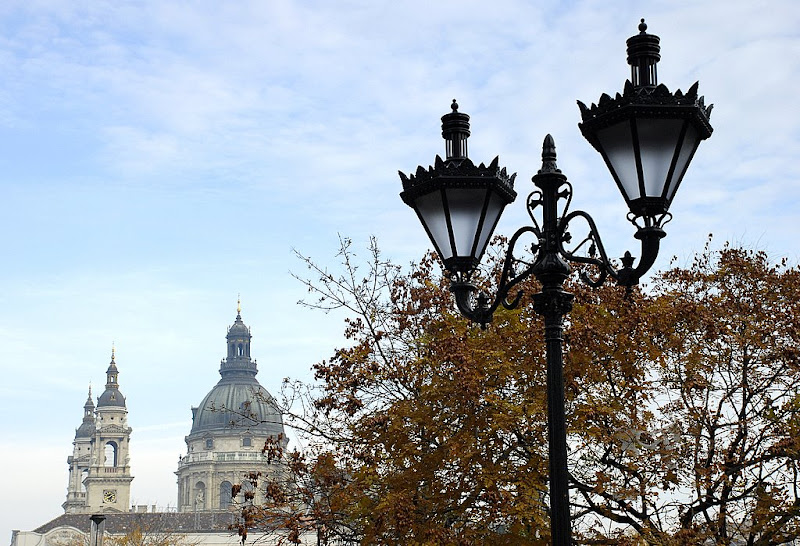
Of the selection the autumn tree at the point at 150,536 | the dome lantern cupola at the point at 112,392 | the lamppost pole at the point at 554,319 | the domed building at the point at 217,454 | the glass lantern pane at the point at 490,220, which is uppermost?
the dome lantern cupola at the point at 112,392

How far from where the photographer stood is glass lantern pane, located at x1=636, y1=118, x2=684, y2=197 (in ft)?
19.9

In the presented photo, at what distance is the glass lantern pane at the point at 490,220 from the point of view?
6934 mm

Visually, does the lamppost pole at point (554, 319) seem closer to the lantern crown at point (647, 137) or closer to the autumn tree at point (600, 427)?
the lantern crown at point (647, 137)

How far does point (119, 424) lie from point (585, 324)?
137171 mm

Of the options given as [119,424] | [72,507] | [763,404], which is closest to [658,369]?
[763,404]

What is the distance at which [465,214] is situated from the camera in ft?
22.9

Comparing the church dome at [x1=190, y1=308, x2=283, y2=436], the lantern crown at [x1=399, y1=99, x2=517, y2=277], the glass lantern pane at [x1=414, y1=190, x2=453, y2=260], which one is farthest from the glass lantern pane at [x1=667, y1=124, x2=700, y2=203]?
the church dome at [x1=190, y1=308, x2=283, y2=436]

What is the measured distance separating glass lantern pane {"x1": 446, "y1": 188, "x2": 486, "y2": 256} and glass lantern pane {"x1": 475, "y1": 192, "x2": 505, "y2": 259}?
44mm

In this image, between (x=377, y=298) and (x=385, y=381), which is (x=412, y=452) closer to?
(x=385, y=381)

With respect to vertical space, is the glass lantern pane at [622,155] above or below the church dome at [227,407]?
below

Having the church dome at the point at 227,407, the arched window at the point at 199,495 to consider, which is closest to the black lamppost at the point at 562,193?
the church dome at the point at 227,407

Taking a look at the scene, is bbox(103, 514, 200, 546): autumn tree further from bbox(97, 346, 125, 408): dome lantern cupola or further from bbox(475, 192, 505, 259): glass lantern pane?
bbox(475, 192, 505, 259): glass lantern pane

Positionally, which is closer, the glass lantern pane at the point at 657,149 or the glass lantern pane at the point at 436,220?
the glass lantern pane at the point at 657,149

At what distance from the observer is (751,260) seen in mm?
19297
